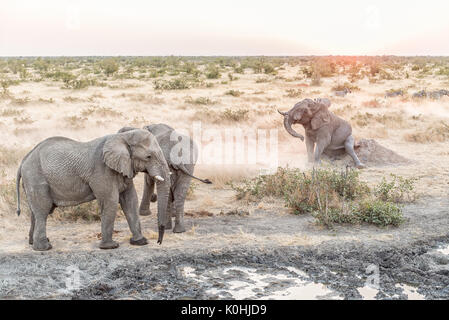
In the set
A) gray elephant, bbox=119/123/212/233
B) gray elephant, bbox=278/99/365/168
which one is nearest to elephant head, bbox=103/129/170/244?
gray elephant, bbox=119/123/212/233

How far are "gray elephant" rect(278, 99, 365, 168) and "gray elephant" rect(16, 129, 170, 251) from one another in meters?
5.17

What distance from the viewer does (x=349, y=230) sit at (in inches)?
271

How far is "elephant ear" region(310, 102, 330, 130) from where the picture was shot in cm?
1087

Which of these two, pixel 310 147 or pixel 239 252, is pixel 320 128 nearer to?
pixel 310 147

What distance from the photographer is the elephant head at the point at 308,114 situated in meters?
10.8

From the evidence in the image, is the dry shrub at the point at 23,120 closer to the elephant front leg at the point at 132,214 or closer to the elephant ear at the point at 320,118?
the elephant ear at the point at 320,118

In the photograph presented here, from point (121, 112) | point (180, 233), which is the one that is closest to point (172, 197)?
point (180, 233)

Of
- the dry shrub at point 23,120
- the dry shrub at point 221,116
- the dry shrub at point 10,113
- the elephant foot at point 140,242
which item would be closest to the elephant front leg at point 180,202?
the elephant foot at point 140,242

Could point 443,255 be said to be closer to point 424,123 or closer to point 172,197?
point 172,197

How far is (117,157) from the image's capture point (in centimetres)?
571

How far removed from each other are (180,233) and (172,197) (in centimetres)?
50

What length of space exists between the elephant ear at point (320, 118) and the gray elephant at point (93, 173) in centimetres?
557

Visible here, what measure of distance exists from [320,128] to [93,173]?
A: 20.4ft

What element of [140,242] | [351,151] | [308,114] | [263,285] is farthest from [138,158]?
[351,151]
